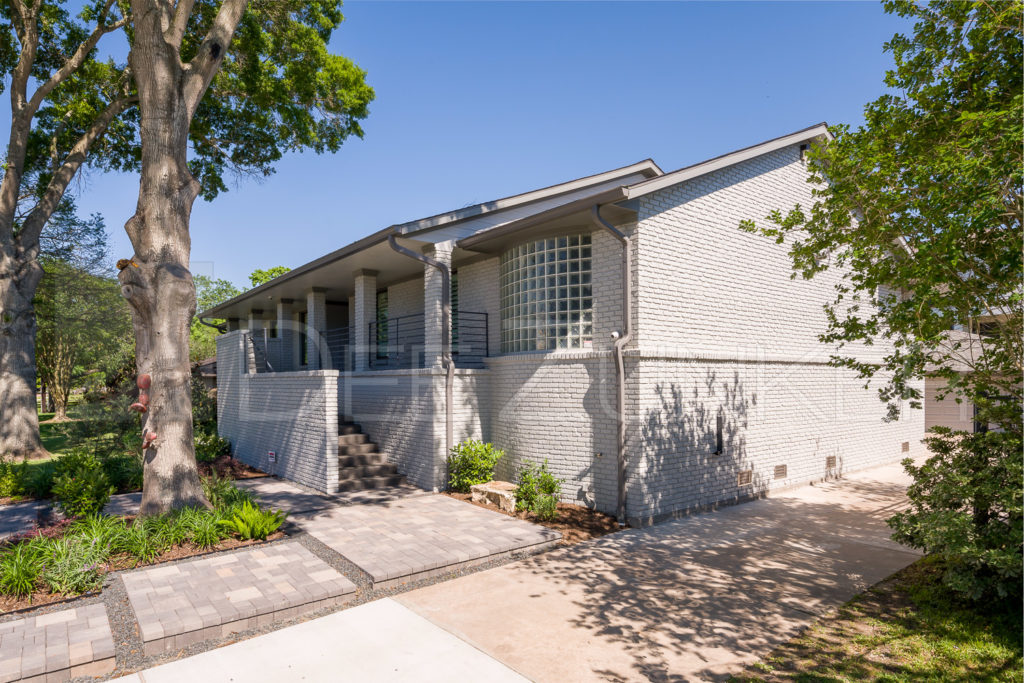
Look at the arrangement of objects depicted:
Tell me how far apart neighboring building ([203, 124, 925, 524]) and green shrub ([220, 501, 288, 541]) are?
2.63 meters

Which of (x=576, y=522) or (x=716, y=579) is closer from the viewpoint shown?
(x=716, y=579)

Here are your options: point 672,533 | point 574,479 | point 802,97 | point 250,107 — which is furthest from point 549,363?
point 250,107

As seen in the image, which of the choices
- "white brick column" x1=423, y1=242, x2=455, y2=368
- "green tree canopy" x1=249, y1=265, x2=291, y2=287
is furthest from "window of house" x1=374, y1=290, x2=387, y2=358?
"green tree canopy" x1=249, y1=265, x2=291, y2=287

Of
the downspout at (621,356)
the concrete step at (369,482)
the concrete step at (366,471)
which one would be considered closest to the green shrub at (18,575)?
the concrete step at (369,482)

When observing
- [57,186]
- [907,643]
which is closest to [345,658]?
[907,643]

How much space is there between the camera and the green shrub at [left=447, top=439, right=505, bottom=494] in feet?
31.7

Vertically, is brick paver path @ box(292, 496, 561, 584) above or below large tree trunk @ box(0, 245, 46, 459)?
below

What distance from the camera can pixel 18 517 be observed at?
851 cm

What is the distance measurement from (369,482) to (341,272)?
5.90 metres

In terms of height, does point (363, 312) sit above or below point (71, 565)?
above

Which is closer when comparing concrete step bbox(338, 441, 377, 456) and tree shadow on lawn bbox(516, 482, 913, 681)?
tree shadow on lawn bbox(516, 482, 913, 681)

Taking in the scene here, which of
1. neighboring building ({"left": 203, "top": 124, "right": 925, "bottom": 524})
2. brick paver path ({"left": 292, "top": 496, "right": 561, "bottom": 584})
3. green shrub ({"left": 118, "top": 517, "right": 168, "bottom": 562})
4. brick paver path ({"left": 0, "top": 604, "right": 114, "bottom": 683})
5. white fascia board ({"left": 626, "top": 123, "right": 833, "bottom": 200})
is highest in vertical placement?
white fascia board ({"left": 626, "top": 123, "right": 833, "bottom": 200})

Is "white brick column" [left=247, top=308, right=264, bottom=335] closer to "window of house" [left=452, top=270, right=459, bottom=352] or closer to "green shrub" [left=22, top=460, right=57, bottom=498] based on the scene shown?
"green shrub" [left=22, top=460, right=57, bottom=498]

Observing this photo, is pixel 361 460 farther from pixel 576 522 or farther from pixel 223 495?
pixel 576 522
